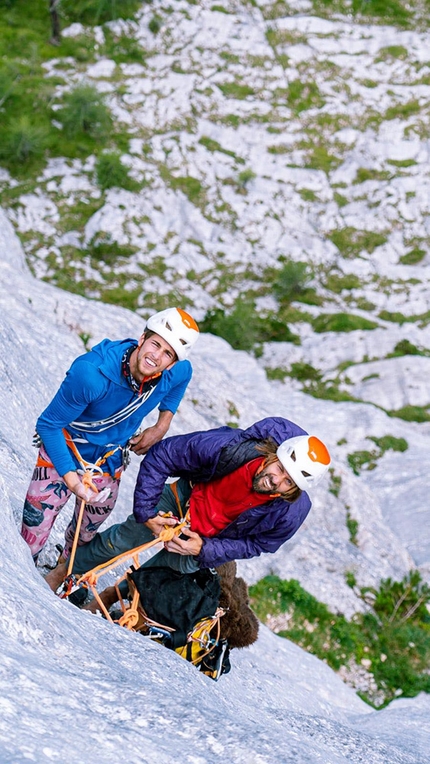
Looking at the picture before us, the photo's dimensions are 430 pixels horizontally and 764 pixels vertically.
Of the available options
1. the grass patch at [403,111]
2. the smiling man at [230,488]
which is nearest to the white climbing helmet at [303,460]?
the smiling man at [230,488]

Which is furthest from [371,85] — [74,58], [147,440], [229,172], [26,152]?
[147,440]

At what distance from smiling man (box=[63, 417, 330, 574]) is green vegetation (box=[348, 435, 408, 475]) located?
15347mm

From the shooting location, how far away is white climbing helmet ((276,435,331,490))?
478 centimetres

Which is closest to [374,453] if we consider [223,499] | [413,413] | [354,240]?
[413,413]

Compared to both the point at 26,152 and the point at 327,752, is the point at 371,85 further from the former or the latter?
the point at 327,752

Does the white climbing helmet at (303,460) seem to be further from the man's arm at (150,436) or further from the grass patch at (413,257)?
the grass patch at (413,257)

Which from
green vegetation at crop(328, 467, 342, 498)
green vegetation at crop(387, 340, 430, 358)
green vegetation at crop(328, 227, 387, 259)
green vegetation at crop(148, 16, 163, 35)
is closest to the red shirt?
green vegetation at crop(328, 467, 342, 498)

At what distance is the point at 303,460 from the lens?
477 centimetres

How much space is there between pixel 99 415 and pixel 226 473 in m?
1.21

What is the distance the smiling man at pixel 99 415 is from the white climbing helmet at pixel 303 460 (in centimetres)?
119

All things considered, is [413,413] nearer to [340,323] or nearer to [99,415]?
[340,323]

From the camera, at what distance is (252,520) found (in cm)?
529

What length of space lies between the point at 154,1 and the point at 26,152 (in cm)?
2253

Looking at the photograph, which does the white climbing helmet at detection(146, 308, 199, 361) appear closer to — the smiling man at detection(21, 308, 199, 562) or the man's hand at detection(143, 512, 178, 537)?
the smiling man at detection(21, 308, 199, 562)
